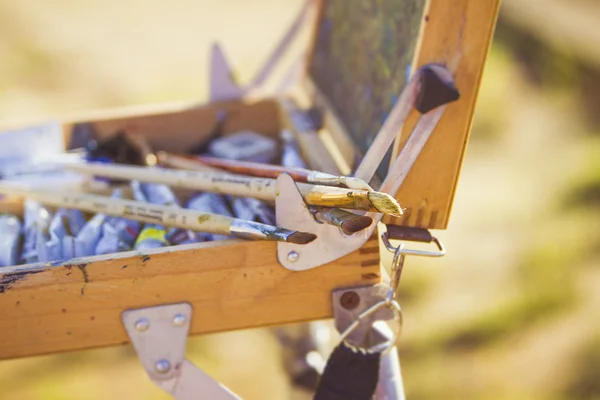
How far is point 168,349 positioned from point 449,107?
0.44 metres

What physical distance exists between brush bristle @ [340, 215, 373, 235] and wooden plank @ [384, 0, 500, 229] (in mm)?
117

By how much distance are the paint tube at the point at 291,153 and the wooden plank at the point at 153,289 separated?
27 cm

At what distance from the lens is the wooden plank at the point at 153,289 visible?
77 cm

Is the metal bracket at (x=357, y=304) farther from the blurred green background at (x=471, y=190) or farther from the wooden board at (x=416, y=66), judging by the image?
the blurred green background at (x=471, y=190)

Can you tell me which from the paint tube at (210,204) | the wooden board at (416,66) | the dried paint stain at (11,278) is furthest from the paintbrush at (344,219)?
the dried paint stain at (11,278)

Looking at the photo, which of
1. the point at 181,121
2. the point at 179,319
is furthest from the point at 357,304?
the point at 181,121

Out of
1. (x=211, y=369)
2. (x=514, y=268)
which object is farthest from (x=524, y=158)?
(x=211, y=369)

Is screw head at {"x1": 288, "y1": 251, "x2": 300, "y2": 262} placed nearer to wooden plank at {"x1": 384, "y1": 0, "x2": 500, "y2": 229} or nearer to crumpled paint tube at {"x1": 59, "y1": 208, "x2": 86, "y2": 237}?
wooden plank at {"x1": 384, "y1": 0, "x2": 500, "y2": 229}

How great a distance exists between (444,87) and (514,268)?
1.38 meters

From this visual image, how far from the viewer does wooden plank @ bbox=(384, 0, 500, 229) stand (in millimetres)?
738

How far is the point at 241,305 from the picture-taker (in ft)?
2.65

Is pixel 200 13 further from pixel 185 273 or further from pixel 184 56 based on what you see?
pixel 185 273

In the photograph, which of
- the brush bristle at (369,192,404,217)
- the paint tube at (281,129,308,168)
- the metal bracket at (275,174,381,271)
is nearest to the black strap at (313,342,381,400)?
the metal bracket at (275,174,381,271)

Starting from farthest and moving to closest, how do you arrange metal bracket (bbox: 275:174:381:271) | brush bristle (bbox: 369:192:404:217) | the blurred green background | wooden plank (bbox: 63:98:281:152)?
1. the blurred green background
2. wooden plank (bbox: 63:98:281:152)
3. metal bracket (bbox: 275:174:381:271)
4. brush bristle (bbox: 369:192:404:217)
